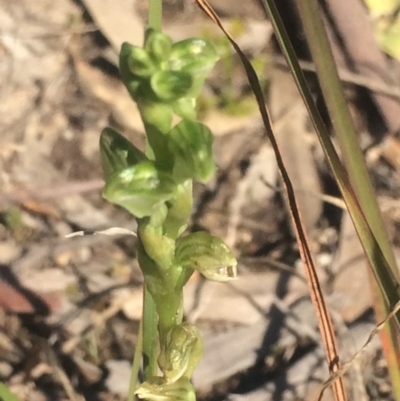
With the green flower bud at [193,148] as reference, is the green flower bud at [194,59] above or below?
above

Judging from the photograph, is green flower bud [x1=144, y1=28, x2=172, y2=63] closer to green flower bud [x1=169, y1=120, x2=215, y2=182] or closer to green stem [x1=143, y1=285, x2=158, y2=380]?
green flower bud [x1=169, y1=120, x2=215, y2=182]

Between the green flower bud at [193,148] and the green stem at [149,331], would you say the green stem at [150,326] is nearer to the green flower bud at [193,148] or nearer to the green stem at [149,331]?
the green stem at [149,331]

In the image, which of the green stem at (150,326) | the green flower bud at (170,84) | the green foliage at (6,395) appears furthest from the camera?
the green foliage at (6,395)

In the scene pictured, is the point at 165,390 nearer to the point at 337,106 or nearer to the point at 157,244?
the point at 157,244

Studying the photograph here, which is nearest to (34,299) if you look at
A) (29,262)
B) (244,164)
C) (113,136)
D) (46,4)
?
(29,262)

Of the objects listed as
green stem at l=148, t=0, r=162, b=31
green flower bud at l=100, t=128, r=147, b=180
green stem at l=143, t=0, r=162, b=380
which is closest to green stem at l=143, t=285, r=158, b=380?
green stem at l=143, t=0, r=162, b=380

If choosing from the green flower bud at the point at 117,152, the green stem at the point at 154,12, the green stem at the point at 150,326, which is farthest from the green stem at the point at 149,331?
the green stem at the point at 154,12
